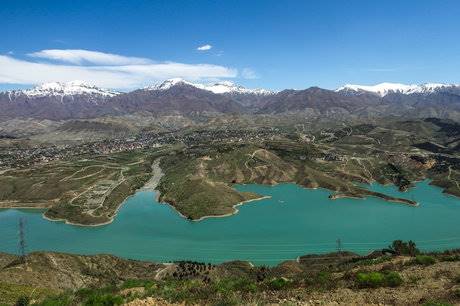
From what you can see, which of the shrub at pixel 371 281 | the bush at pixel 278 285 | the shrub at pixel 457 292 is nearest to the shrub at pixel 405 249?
the shrub at pixel 371 281

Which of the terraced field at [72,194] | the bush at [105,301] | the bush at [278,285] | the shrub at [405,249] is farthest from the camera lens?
the terraced field at [72,194]

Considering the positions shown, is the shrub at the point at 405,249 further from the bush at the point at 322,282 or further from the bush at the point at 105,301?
the bush at the point at 105,301

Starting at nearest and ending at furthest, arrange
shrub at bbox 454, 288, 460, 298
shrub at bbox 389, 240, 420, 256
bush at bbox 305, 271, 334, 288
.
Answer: shrub at bbox 454, 288, 460, 298, bush at bbox 305, 271, 334, 288, shrub at bbox 389, 240, 420, 256

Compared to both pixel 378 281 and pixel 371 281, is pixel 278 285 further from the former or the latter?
pixel 378 281

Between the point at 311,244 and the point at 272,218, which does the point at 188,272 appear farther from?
the point at 272,218

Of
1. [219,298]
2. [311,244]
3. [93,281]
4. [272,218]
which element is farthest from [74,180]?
[219,298]

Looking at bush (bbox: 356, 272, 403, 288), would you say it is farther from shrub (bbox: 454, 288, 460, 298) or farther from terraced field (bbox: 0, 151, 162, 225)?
terraced field (bbox: 0, 151, 162, 225)

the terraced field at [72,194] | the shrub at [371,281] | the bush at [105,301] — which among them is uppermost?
the shrub at [371,281]

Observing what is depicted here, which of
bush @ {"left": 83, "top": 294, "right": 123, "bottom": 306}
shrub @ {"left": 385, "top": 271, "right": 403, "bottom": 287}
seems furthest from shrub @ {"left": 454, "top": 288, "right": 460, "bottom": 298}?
bush @ {"left": 83, "top": 294, "right": 123, "bottom": 306}

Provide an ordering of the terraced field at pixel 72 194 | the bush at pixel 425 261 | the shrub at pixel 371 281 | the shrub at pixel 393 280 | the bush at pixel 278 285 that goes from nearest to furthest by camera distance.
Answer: the shrub at pixel 393 280, the shrub at pixel 371 281, the bush at pixel 278 285, the bush at pixel 425 261, the terraced field at pixel 72 194
